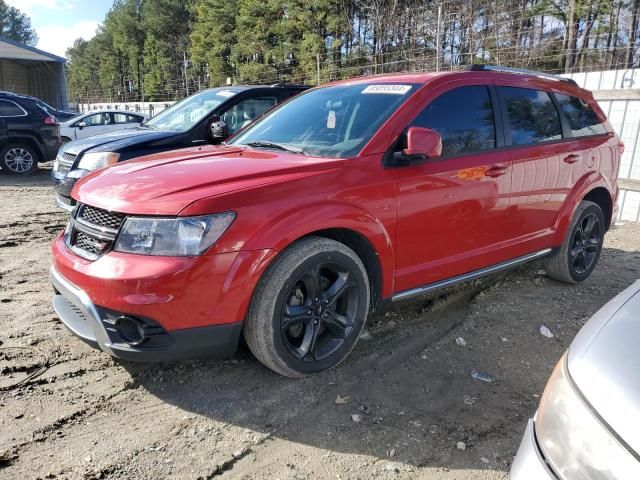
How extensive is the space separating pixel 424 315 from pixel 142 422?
2.21 m

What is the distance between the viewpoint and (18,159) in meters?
11.1

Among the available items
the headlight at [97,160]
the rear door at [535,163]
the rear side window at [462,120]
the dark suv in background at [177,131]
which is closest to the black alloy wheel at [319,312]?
the rear side window at [462,120]

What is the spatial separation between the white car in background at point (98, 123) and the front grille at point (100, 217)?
12558mm

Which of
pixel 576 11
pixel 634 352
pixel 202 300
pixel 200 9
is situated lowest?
pixel 202 300

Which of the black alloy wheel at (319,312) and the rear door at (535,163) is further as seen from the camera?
the rear door at (535,163)

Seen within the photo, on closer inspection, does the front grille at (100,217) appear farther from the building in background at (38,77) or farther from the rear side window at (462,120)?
the building in background at (38,77)

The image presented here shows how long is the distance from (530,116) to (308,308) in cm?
255

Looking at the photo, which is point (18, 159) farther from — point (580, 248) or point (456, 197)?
point (580, 248)

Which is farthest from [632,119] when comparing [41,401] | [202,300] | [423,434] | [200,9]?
[200,9]

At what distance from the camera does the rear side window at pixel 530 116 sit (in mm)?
3955

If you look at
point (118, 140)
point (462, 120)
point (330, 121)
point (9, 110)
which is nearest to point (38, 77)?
point (9, 110)

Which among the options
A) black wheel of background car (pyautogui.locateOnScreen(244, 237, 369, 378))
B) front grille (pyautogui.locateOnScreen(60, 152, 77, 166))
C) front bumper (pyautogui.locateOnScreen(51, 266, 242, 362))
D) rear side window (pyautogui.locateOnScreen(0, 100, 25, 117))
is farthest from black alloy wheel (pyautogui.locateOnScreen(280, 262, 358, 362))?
rear side window (pyautogui.locateOnScreen(0, 100, 25, 117))

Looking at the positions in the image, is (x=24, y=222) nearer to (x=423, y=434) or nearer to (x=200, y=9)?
(x=423, y=434)

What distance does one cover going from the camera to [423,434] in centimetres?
256
